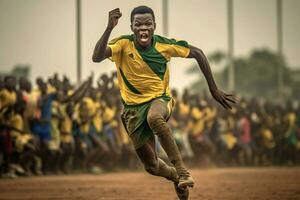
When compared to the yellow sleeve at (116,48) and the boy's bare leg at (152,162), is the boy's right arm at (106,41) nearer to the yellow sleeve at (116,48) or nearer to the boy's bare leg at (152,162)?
the yellow sleeve at (116,48)

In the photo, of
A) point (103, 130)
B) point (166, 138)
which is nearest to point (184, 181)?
point (166, 138)

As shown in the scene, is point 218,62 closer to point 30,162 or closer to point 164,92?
point 30,162

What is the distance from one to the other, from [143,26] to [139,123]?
3.45 feet

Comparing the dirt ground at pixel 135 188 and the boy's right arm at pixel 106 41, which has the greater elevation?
the boy's right arm at pixel 106 41

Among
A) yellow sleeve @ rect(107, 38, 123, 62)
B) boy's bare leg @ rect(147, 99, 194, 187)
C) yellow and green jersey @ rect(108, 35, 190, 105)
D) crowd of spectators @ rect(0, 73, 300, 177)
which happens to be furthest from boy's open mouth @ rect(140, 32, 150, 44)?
crowd of spectators @ rect(0, 73, 300, 177)

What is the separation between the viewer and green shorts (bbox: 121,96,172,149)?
9.63m

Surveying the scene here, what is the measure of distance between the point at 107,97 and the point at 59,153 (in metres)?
2.08

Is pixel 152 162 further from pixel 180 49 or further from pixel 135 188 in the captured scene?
pixel 135 188

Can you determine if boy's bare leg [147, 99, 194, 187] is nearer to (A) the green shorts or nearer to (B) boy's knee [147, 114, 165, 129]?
(B) boy's knee [147, 114, 165, 129]

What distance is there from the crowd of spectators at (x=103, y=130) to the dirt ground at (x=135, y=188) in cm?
82

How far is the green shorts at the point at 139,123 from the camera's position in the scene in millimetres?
9633

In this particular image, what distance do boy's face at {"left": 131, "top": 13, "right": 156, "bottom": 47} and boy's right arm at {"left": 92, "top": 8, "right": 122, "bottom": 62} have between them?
37 cm

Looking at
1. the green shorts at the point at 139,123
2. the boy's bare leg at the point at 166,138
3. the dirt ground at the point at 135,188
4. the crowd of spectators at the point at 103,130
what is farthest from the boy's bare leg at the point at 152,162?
the crowd of spectators at the point at 103,130

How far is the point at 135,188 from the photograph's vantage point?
1415 centimetres
